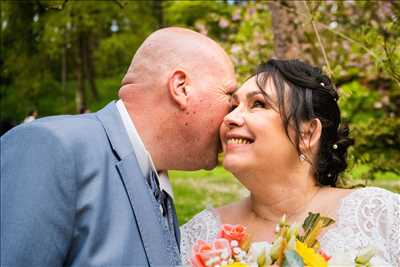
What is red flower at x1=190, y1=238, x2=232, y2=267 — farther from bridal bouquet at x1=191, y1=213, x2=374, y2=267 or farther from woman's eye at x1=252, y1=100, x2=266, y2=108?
woman's eye at x1=252, y1=100, x2=266, y2=108

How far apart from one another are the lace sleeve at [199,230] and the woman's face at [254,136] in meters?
0.50

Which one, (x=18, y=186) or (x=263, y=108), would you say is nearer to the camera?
(x=18, y=186)

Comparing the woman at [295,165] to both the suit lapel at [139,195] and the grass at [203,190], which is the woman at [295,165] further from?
the grass at [203,190]

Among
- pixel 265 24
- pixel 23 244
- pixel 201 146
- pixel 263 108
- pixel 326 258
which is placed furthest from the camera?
pixel 265 24

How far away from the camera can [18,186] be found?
1.99m

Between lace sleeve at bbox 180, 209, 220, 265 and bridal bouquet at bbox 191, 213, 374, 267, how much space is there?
821 mm

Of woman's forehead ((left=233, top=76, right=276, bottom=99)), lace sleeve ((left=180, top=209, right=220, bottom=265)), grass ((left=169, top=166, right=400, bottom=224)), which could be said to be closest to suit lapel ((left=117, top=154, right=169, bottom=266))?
woman's forehead ((left=233, top=76, right=276, bottom=99))

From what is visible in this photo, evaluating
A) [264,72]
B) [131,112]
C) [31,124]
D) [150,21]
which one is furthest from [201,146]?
[150,21]

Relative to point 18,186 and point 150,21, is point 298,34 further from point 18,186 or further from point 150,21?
point 150,21

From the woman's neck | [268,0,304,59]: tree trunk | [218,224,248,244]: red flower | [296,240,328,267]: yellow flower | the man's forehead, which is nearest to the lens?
[296,240,328,267]: yellow flower

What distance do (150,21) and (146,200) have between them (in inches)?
1072

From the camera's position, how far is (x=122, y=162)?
2316 mm

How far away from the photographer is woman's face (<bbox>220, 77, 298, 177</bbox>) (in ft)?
9.53

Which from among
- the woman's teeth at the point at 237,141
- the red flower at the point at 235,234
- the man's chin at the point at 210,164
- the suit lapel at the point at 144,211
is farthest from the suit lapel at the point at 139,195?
the woman's teeth at the point at 237,141
